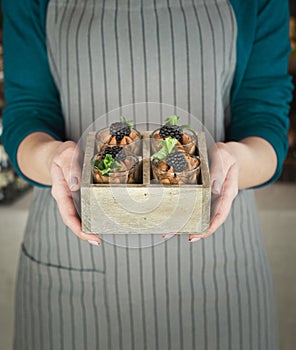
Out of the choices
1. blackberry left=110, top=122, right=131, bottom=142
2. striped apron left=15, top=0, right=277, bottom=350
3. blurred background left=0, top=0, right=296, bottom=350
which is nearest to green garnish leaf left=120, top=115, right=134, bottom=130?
blackberry left=110, top=122, right=131, bottom=142

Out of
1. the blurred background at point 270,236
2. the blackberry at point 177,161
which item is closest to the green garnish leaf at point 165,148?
the blackberry at point 177,161

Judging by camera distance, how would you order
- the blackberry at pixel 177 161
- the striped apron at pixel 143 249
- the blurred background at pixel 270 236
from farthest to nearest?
the blurred background at pixel 270 236, the striped apron at pixel 143 249, the blackberry at pixel 177 161

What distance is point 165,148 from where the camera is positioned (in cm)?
33

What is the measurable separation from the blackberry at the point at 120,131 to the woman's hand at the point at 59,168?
0.08 ft

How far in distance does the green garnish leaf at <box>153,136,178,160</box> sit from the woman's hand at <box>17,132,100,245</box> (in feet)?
0.16

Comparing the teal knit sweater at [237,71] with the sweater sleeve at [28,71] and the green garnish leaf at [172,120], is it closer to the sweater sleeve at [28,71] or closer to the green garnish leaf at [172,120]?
the sweater sleeve at [28,71]

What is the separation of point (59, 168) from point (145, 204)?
98 millimetres

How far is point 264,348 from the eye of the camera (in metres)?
0.60

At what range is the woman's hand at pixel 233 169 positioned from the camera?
351 mm

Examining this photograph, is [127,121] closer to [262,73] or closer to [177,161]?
[177,161]

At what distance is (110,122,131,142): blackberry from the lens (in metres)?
0.34

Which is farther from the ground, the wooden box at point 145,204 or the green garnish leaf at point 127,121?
the green garnish leaf at point 127,121

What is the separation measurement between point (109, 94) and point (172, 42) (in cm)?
7

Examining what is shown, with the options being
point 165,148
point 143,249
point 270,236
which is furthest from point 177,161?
point 270,236
